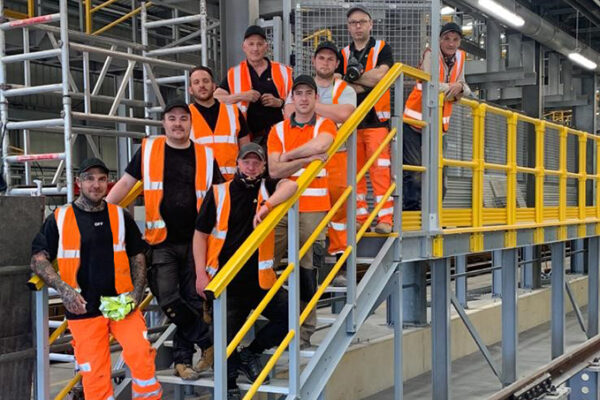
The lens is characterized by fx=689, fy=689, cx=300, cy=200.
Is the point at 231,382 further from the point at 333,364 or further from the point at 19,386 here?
the point at 19,386

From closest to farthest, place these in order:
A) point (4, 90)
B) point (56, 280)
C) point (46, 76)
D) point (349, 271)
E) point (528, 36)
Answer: point (56, 280) < point (349, 271) < point (4, 90) < point (528, 36) < point (46, 76)

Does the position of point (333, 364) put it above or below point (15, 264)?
below

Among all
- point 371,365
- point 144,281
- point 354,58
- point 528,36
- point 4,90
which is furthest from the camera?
point 528,36

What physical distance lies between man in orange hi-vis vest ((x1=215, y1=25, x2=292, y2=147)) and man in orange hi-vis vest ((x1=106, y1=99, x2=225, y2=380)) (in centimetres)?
80

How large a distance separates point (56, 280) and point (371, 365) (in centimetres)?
641

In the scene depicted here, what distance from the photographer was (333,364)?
14.9 ft

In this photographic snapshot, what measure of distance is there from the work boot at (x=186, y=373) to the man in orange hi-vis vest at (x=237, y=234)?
9.4 inches

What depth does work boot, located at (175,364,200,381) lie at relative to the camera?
4.30 m

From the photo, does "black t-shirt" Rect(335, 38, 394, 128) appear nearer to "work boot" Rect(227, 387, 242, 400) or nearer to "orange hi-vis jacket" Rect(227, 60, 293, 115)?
"orange hi-vis jacket" Rect(227, 60, 293, 115)

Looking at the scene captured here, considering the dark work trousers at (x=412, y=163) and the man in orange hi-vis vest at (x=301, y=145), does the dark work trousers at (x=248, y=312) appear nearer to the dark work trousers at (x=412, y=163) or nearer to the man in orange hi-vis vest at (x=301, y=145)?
the man in orange hi-vis vest at (x=301, y=145)

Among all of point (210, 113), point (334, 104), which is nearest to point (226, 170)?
point (210, 113)

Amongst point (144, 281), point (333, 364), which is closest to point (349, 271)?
point (333, 364)

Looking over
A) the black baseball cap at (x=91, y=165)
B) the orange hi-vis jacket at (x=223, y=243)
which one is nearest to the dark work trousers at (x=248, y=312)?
the orange hi-vis jacket at (x=223, y=243)

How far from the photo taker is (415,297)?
11391 mm
